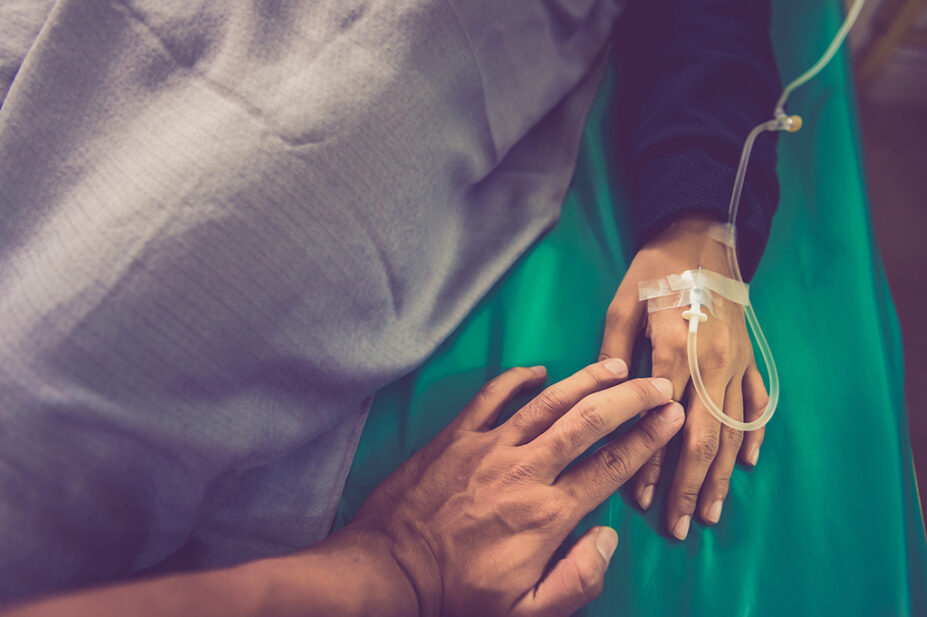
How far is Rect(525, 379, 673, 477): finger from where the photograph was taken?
56 centimetres

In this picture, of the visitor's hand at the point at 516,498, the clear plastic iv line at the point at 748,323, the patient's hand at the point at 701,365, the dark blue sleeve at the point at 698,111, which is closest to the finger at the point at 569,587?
the visitor's hand at the point at 516,498

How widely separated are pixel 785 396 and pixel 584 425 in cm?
32

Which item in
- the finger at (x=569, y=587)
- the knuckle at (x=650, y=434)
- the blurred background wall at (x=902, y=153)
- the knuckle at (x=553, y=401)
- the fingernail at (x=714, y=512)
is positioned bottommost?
the blurred background wall at (x=902, y=153)

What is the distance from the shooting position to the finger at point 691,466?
0.59 meters

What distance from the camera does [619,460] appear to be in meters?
0.57

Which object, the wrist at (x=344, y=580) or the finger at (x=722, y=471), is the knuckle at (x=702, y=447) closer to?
the finger at (x=722, y=471)

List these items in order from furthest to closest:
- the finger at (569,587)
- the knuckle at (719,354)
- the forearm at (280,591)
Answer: the knuckle at (719,354) → the finger at (569,587) → the forearm at (280,591)

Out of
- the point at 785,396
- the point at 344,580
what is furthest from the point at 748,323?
the point at 344,580

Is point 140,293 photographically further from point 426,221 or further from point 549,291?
point 549,291

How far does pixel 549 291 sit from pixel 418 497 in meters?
0.33

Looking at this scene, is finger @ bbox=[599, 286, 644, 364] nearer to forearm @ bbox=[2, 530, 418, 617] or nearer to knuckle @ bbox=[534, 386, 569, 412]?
knuckle @ bbox=[534, 386, 569, 412]

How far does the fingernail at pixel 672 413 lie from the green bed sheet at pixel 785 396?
0.07m

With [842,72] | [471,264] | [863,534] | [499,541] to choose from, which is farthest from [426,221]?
[842,72]

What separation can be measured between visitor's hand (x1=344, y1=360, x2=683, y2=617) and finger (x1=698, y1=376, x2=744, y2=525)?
8cm
